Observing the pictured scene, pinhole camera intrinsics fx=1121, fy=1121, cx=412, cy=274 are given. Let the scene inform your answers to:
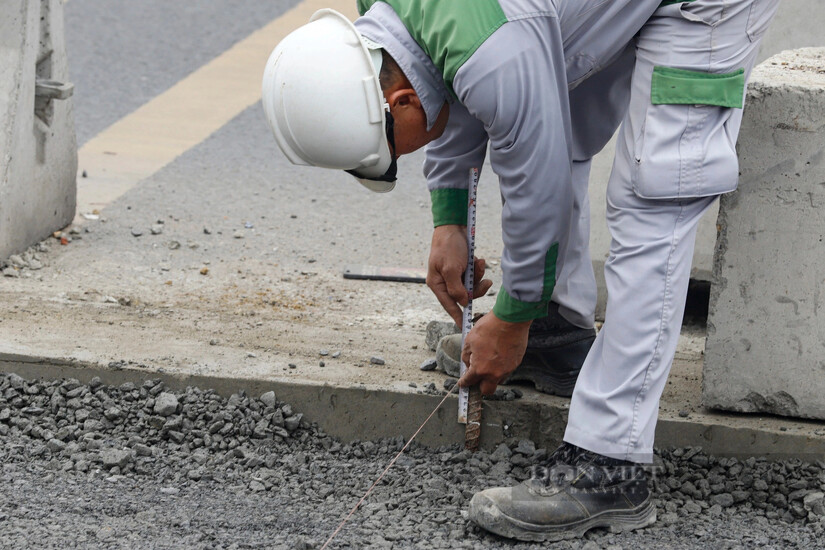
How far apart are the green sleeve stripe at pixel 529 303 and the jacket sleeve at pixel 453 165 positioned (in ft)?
1.62

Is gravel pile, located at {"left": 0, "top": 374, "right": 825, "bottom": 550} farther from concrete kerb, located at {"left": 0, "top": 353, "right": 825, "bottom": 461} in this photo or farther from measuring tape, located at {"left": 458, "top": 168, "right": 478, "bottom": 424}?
measuring tape, located at {"left": 458, "top": 168, "right": 478, "bottom": 424}

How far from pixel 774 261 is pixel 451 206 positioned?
3.25ft

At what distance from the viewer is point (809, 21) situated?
515cm

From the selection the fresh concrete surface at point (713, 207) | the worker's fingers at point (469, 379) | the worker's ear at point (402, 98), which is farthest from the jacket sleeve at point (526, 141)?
the fresh concrete surface at point (713, 207)

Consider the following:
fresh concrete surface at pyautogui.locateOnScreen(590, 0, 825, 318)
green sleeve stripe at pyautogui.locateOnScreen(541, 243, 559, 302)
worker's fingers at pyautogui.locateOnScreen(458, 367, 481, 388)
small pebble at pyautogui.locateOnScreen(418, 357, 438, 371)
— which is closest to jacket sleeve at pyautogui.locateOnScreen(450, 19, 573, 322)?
green sleeve stripe at pyautogui.locateOnScreen(541, 243, 559, 302)

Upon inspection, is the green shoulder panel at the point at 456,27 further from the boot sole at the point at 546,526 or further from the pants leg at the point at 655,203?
the boot sole at the point at 546,526

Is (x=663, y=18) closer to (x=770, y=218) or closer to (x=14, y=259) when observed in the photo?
(x=770, y=218)

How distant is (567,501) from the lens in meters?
3.03

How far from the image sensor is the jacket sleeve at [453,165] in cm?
340

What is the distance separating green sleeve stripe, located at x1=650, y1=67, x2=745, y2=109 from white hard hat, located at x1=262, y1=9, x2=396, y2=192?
69 centimetres

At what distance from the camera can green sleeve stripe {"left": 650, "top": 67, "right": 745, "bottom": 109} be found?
2.84 meters

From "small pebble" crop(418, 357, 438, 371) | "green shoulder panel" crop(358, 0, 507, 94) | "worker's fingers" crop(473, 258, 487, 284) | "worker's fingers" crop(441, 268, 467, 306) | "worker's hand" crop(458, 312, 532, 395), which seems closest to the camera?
"green shoulder panel" crop(358, 0, 507, 94)

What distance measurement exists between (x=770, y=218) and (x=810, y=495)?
817 mm

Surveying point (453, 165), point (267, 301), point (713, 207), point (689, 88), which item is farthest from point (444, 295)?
point (713, 207)
